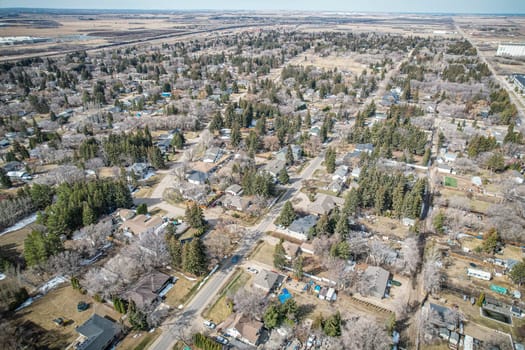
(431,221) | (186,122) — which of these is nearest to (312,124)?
(186,122)

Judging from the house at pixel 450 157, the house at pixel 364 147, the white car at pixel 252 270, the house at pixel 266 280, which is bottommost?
the white car at pixel 252 270

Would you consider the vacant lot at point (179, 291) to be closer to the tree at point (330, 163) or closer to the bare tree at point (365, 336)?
the bare tree at point (365, 336)

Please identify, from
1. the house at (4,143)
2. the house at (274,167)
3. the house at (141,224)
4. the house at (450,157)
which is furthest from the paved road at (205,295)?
the house at (4,143)

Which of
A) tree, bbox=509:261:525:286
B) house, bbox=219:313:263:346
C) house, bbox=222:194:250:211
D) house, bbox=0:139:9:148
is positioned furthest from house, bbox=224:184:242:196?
house, bbox=0:139:9:148

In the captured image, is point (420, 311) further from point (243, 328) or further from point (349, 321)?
→ point (243, 328)

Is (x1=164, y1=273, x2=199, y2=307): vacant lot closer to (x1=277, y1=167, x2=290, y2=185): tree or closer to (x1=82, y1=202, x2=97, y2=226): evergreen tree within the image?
(x1=82, y1=202, x2=97, y2=226): evergreen tree

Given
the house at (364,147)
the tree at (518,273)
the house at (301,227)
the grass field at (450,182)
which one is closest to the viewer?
the tree at (518,273)

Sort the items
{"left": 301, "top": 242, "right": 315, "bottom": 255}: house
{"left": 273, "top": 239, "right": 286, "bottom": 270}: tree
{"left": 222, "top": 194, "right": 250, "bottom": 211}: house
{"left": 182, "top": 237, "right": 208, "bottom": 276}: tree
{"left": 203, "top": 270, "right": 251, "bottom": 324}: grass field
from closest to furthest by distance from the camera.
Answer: {"left": 203, "top": 270, "right": 251, "bottom": 324}: grass field → {"left": 182, "top": 237, "right": 208, "bottom": 276}: tree → {"left": 273, "top": 239, "right": 286, "bottom": 270}: tree → {"left": 301, "top": 242, "right": 315, "bottom": 255}: house → {"left": 222, "top": 194, "right": 250, "bottom": 211}: house

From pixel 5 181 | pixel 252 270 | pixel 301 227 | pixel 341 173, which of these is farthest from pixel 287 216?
pixel 5 181
